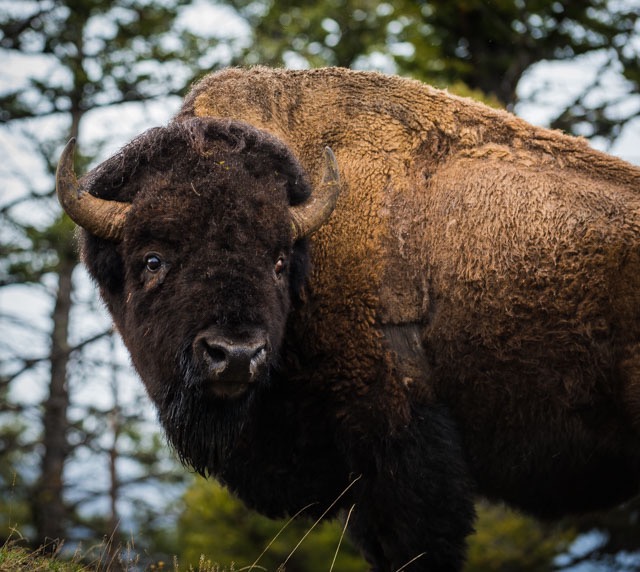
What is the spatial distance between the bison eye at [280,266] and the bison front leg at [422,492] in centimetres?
125

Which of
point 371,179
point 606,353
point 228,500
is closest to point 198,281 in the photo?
point 371,179

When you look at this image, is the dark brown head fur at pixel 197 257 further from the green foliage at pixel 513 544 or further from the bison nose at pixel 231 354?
the green foliage at pixel 513 544

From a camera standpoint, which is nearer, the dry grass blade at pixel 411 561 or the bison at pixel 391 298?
the bison at pixel 391 298

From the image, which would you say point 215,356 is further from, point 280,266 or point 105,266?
point 105,266

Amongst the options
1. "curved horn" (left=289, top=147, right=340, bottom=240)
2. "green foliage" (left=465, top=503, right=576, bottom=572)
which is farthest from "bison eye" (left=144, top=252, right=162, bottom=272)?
"green foliage" (left=465, top=503, right=576, bottom=572)

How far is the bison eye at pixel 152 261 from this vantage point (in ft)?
15.4

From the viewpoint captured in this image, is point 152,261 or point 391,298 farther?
point 391,298

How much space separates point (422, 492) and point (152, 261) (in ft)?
7.21

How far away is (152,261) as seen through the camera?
470 centimetres

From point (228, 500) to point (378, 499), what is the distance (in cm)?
805

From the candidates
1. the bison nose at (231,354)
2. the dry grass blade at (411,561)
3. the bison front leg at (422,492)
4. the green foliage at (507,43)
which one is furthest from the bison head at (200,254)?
the green foliage at (507,43)

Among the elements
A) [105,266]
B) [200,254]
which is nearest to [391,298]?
[200,254]

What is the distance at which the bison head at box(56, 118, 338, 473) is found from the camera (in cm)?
440

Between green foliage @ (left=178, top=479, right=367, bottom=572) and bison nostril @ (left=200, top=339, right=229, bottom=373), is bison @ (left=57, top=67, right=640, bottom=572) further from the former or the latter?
green foliage @ (left=178, top=479, right=367, bottom=572)
